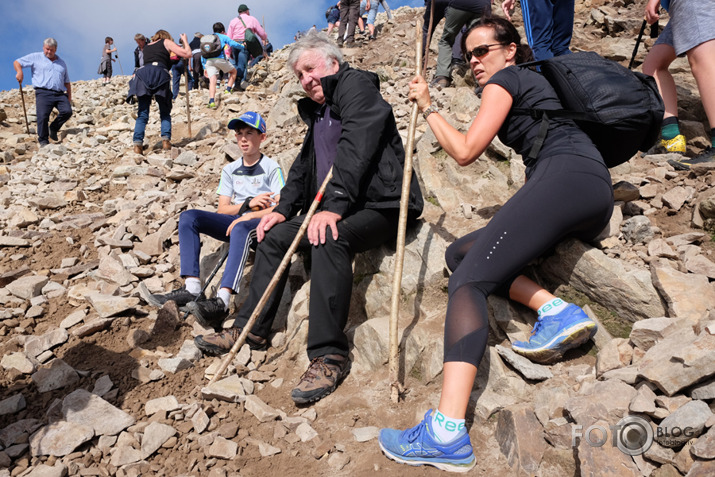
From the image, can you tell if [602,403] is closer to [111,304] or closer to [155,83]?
[111,304]

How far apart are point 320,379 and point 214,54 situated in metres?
14.3

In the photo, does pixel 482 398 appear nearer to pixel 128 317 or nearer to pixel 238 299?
pixel 238 299

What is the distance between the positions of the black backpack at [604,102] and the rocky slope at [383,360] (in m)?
0.78

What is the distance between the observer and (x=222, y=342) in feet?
13.9

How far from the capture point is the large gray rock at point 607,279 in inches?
122

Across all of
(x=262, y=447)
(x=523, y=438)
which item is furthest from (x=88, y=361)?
(x=523, y=438)

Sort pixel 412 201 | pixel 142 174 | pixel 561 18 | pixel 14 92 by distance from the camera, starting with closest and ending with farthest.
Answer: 1. pixel 412 201
2. pixel 561 18
3. pixel 142 174
4. pixel 14 92

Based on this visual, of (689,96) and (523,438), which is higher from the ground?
(689,96)

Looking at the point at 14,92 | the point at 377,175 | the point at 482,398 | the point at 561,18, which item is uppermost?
the point at 561,18

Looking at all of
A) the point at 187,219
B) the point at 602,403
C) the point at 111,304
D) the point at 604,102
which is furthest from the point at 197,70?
the point at 602,403

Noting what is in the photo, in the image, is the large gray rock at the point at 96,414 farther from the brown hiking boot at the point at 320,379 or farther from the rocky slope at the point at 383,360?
the brown hiking boot at the point at 320,379

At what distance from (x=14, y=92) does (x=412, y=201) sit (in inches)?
1007

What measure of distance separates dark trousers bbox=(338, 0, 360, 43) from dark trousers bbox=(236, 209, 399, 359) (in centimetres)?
1439

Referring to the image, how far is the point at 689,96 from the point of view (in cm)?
611
